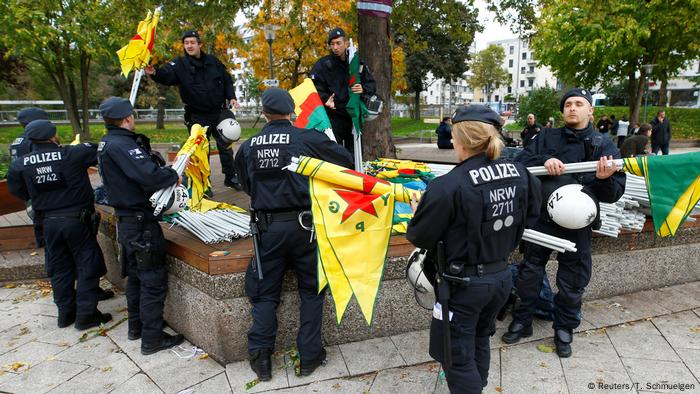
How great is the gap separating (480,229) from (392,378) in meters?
1.63

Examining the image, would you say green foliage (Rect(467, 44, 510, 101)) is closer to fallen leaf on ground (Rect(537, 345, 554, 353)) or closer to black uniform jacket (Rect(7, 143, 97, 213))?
fallen leaf on ground (Rect(537, 345, 554, 353))

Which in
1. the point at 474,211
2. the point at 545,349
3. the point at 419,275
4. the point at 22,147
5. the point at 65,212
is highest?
the point at 22,147

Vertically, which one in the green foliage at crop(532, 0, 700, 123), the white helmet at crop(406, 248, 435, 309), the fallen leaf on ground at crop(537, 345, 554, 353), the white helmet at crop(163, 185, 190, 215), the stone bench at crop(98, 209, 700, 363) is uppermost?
the green foliage at crop(532, 0, 700, 123)

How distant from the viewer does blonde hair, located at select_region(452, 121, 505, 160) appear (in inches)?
101

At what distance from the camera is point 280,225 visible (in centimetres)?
347

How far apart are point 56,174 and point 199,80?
89.9 inches

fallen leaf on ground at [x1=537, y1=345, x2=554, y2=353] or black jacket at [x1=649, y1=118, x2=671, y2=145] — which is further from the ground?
black jacket at [x1=649, y1=118, x2=671, y2=145]

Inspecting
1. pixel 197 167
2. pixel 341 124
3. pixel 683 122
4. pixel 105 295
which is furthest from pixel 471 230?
pixel 683 122

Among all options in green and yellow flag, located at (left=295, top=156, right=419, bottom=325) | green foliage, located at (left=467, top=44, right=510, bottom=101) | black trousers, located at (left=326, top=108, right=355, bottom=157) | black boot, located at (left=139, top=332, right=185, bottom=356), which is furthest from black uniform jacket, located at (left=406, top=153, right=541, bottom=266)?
green foliage, located at (left=467, top=44, right=510, bottom=101)

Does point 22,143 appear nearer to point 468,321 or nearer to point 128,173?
point 128,173

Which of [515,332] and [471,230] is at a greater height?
[471,230]

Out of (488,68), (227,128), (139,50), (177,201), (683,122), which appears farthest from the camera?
(488,68)

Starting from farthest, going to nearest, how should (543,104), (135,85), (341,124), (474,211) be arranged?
(543,104) < (341,124) < (135,85) < (474,211)

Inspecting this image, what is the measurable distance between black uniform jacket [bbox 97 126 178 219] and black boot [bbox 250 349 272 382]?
1.50 m
